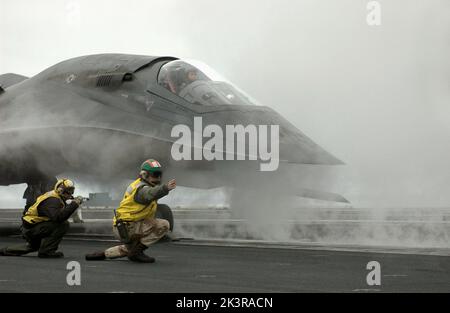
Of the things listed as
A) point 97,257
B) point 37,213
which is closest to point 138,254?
point 97,257

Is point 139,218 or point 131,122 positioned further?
point 131,122

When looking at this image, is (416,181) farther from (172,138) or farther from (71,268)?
(71,268)

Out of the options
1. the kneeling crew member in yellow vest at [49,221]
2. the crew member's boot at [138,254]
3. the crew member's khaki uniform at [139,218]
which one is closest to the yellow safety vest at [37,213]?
the kneeling crew member in yellow vest at [49,221]

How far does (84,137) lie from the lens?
21.4 metres

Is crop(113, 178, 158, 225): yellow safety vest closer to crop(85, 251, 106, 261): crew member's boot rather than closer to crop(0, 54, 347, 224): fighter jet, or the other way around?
crop(85, 251, 106, 261): crew member's boot

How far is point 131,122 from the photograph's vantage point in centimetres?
2080

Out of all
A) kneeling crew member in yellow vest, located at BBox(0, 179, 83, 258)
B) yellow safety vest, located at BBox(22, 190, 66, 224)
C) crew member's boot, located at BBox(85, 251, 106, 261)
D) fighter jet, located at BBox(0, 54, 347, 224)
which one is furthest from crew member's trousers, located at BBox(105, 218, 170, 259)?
fighter jet, located at BBox(0, 54, 347, 224)

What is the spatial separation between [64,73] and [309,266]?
470 inches

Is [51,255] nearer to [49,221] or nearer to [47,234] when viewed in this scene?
[47,234]

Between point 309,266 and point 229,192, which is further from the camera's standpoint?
point 229,192

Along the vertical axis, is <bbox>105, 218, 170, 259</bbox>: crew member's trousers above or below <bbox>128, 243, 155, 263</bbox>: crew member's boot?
above

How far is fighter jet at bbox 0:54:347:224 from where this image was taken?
771 inches
